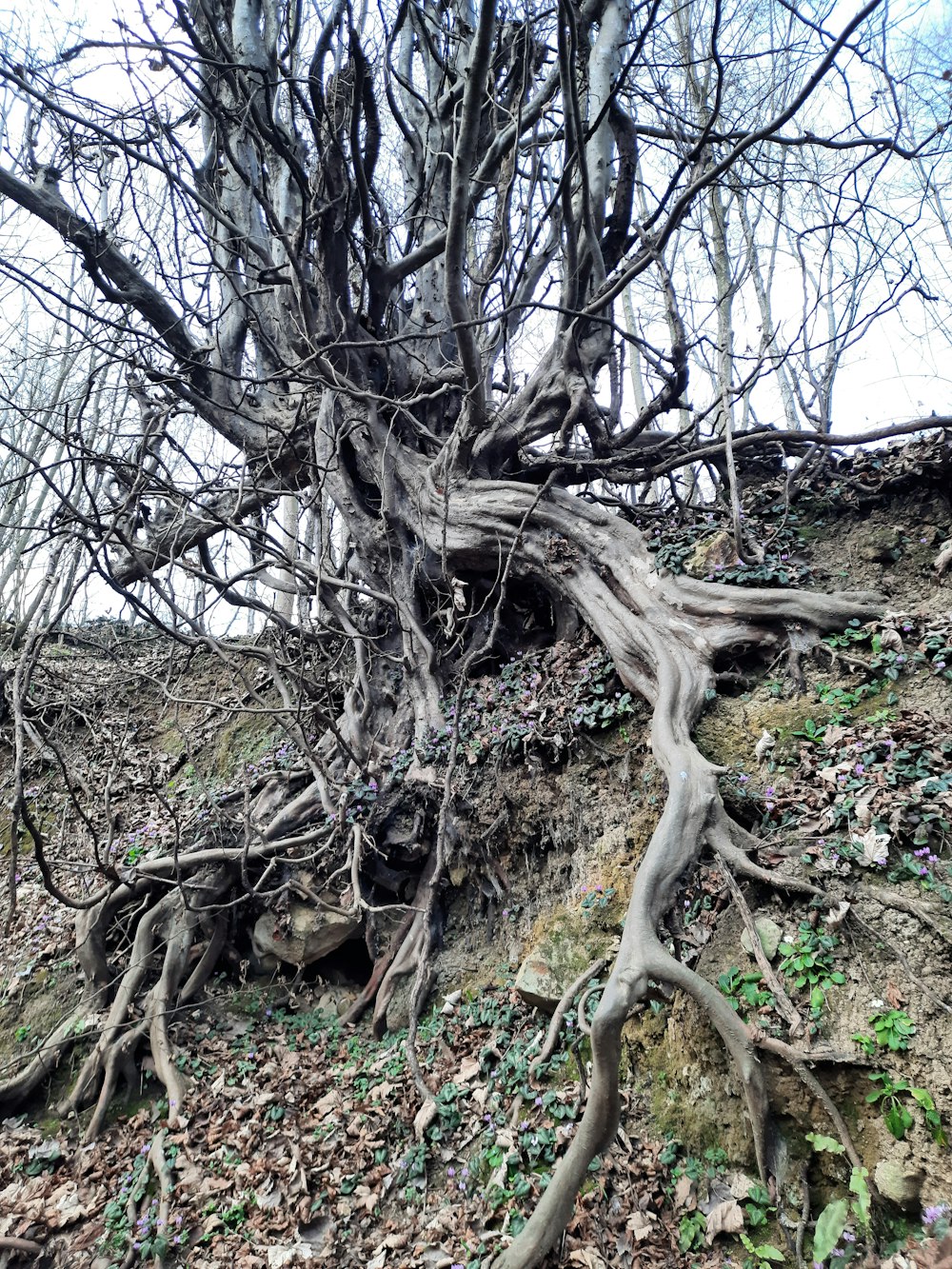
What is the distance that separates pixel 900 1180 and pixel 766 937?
79 centimetres

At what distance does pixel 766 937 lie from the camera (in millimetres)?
2570

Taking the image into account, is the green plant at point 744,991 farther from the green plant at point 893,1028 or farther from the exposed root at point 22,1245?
the exposed root at point 22,1245

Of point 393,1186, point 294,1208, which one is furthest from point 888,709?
point 294,1208

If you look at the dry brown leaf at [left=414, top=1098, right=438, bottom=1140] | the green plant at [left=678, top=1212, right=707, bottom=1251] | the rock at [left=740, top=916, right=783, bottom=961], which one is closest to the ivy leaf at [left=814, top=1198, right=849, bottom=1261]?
the green plant at [left=678, top=1212, right=707, bottom=1251]

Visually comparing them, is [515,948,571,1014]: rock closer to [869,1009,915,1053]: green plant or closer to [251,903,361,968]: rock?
[869,1009,915,1053]: green plant

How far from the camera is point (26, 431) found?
14.8m

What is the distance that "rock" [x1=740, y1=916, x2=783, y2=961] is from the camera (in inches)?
99.6

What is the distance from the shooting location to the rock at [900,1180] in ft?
6.12

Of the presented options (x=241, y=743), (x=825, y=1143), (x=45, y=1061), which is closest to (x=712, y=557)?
(x=825, y=1143)

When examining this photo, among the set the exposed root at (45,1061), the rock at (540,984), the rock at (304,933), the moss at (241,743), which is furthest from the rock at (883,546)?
the exposed root at (45,1061)

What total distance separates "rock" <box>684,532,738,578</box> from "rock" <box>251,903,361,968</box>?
3472 millimetres

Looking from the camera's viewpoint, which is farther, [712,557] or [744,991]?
[712,557]

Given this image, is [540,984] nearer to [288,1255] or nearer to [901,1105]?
[288,1255]

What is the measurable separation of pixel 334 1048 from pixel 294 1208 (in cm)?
111
